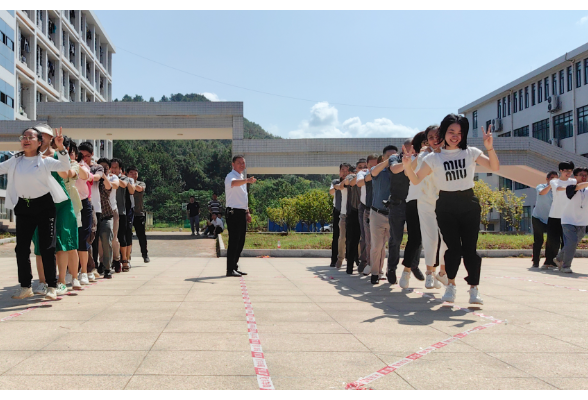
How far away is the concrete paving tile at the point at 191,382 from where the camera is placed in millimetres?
2725

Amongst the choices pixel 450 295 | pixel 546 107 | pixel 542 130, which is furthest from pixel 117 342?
pixel 542 130

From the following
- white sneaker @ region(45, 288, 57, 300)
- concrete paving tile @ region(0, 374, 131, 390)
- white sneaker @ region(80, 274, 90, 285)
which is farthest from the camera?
white sneaker @ region(80, 274, 90, 285)

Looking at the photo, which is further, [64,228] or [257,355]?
[64,228]

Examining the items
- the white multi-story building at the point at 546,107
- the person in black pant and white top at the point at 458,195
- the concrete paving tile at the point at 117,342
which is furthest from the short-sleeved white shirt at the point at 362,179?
the white multi-story building at the point at 546,107

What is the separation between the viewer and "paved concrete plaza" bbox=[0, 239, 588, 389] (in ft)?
9.55

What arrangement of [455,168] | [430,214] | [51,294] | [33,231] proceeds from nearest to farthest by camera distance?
[455,168], [51,294], [33,231], [430,214]

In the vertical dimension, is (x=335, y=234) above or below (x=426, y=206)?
below

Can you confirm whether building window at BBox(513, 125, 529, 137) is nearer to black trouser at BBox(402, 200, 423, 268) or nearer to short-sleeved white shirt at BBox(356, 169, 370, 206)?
short-sleeved white shirt at BBox(356, 169, 370, 206)

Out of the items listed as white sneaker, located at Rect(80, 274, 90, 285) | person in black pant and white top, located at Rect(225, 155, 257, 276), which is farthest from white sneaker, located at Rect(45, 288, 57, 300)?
person in black pant and white top, located at Rect(225, 155, 257, 276)

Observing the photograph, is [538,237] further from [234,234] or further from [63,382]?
[63,382]

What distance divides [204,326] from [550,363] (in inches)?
97.2

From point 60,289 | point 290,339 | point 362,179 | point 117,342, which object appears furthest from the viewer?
point 362,179

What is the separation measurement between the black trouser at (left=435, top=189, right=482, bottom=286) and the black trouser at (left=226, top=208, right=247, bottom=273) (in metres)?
4.06

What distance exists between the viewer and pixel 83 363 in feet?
10.4
